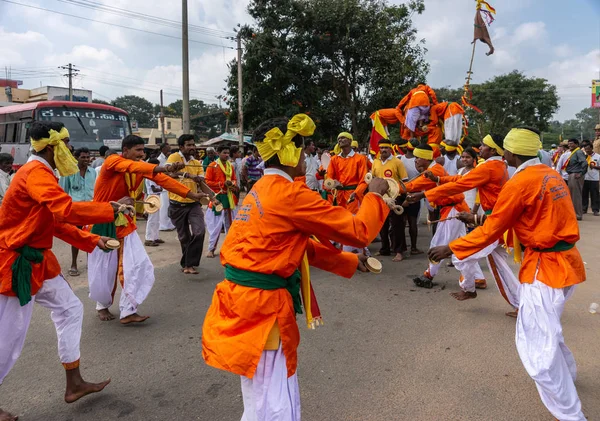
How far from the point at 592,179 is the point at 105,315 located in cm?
1283

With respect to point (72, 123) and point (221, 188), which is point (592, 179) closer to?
point (221, 188)

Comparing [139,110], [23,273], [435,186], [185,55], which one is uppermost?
[139,110]

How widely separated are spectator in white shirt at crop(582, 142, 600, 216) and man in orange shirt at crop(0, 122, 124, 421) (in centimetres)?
1310

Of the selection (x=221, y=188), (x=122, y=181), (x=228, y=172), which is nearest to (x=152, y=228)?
(x=221, y=188)

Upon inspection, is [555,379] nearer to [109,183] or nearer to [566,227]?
[566,227]

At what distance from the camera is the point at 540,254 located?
3.07 m

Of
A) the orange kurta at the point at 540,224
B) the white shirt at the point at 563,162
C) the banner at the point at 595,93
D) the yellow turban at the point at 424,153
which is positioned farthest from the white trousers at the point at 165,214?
the banner at the point at 595,93

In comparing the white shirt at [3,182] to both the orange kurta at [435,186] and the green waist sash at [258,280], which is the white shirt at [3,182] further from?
the green waist sash at [258,280]

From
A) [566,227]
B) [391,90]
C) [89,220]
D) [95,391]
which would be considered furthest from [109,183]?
[391,90]

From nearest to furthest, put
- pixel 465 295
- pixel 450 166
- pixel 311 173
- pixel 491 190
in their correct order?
pixel 491 190, pixel 465 295, pixel 450 166, pixel 311 173

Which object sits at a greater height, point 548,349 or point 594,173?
point 594,173

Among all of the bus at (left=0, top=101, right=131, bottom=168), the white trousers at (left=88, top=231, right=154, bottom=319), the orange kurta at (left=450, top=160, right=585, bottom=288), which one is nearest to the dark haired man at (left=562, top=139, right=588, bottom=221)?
the orange kurta at (left=450, top=160, right=585, bottom=288)

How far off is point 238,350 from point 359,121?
65.5ft

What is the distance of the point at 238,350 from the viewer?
86.2 inches
